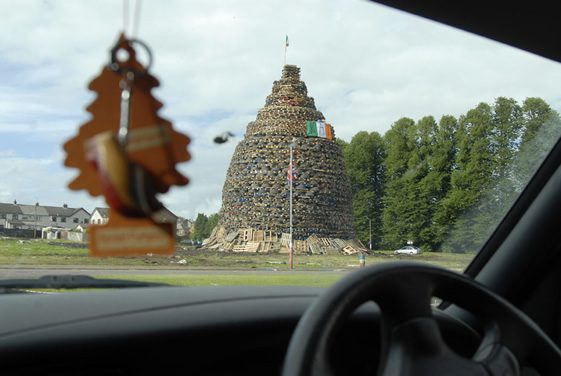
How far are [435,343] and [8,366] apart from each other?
138 cm

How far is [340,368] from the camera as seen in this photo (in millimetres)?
2449

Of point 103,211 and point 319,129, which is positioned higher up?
point 319,129

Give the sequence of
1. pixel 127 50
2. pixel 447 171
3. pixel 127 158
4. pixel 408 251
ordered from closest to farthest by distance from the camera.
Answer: pixel 127 158
pixel 127 50
pixel 408 251
pixel 447 171

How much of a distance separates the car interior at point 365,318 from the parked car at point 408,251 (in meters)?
0.31

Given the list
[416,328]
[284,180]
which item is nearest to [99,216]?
[416,328]

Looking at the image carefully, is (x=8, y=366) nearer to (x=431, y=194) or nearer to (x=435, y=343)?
(x=435, y=343)

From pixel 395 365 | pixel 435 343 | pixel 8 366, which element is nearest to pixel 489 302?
pixel 435 343

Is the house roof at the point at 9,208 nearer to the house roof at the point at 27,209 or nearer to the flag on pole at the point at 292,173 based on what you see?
the house roof at the point at 27,209

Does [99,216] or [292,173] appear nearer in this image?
[99,216]

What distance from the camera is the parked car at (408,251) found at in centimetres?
320

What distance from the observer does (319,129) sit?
8.88ft

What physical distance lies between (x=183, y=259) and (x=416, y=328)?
0.87m

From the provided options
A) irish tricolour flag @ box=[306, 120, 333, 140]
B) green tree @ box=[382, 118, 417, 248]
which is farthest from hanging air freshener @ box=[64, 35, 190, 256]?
green tree @ box=[382, 118, 417, 248]

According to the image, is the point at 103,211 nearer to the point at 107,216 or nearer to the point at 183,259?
the point at 107,216
